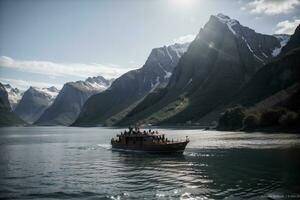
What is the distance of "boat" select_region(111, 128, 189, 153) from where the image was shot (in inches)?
3674

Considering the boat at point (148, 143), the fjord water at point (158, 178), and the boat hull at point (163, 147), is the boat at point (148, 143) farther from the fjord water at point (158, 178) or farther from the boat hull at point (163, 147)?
the fjord water at point (158, 178)

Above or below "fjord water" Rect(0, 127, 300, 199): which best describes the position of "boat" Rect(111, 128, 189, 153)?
above

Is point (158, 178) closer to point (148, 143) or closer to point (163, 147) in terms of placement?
point (163, 147)

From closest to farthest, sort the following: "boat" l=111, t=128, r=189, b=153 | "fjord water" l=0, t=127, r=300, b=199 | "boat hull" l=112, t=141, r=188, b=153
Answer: "fjord water" l=0, t=127, r=300, b=199 → "boat hull" l=112, t=141, r=188, b=153 → "boat" l=111, t=128, r=189, b=153

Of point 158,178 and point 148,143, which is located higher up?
point 148,143

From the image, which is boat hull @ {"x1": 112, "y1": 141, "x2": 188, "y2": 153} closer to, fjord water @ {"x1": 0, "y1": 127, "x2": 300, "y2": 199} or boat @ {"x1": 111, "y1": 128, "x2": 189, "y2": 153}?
boat @ {"x1": 111, "y1": 128, "x2": 189, "y2": 153}

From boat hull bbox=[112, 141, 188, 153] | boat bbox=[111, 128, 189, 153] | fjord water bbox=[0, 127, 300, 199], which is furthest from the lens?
boat bbox=[111, 128, 189, 153]

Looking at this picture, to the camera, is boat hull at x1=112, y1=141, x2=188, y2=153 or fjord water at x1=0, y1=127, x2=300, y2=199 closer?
fjord water at x1=0, y1=127, x2=300, y2=199

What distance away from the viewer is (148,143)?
325 feet

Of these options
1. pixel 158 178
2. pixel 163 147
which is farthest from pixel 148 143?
pixel 158 178

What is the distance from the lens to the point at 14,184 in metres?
55.7

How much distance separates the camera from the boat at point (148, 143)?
306ft

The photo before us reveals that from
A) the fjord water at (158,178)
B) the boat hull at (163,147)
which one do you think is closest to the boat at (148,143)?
the boat hull at (163,147)

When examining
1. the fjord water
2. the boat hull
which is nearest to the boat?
the boat hull
